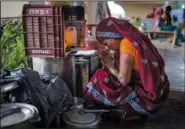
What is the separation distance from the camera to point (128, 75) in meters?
1.62

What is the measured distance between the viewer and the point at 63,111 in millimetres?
1595

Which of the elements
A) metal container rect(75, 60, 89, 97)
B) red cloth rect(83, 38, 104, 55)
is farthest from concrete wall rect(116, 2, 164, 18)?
metal container rect(75, 60, 89, 97)

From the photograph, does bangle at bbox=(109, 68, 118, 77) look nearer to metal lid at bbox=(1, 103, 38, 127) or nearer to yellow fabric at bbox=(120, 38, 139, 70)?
yellow fabric at bbox=(120, 38, 139, 70)

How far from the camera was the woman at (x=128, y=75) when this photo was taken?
5.20 ft

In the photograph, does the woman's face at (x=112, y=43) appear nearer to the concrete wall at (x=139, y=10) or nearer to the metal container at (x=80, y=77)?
the metal container at (x=80, y=77)

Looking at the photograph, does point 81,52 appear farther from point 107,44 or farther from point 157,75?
point 157,75

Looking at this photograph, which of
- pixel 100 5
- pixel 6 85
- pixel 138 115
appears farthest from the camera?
pixel 100 5

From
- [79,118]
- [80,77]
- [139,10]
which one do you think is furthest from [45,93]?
[139,10]

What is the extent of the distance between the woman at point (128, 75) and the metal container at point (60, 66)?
0.56 feet

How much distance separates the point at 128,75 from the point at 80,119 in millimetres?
425

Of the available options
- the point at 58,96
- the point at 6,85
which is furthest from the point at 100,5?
the point at 6,85

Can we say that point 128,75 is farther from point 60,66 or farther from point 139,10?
point 139,10

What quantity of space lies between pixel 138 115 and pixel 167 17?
6796 mm

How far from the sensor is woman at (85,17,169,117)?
158 centimetres
